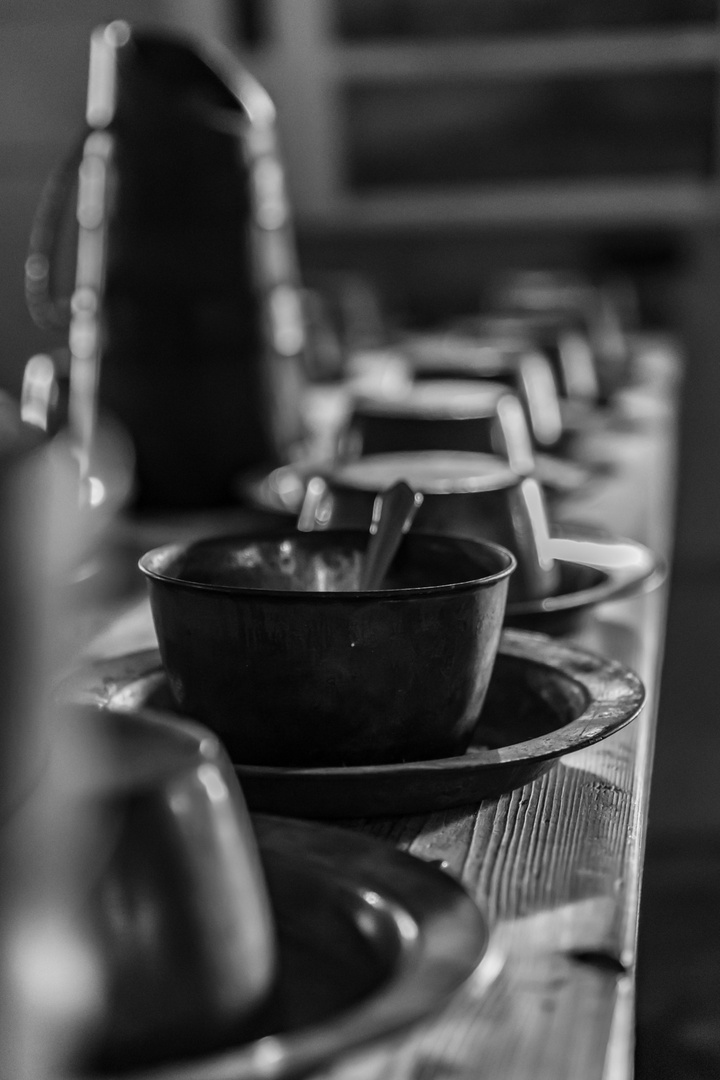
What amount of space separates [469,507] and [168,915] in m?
0.39

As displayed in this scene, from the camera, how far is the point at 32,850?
1.08ft

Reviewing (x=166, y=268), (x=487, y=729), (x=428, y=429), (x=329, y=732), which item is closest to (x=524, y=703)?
(x=487, y=729)

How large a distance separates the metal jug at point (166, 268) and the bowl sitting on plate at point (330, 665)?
60cm

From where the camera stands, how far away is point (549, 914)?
0.40 meters

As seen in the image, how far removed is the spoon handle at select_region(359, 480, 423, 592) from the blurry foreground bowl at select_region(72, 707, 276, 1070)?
22cm

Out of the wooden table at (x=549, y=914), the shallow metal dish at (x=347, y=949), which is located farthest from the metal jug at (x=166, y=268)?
the shallow metal dish at (x=347, y=949)

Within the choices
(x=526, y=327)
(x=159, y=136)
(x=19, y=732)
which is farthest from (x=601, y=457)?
(x=19, y=732)

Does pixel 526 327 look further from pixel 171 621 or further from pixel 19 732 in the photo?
pixel 19 732

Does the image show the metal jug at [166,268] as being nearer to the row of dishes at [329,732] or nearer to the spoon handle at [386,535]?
the row of dishes at [329,732]

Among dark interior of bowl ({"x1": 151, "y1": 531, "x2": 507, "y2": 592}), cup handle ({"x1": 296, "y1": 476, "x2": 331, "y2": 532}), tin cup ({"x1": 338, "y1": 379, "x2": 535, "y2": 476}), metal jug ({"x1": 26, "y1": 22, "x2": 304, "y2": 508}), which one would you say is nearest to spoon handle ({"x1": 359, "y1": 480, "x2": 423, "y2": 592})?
dark interior of bowl ({"x1": 151, "y1": 531, "x2": 507, "y2": 592})

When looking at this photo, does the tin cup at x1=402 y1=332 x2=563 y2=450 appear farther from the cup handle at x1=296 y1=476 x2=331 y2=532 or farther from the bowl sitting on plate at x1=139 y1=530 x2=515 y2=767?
the bowl sitting on plate at x1=139 y1=530 x2=515 y2=767

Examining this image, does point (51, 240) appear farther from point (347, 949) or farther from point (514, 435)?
point (347, 949)

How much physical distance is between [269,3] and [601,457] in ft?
8.31

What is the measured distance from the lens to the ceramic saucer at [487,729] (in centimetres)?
46
